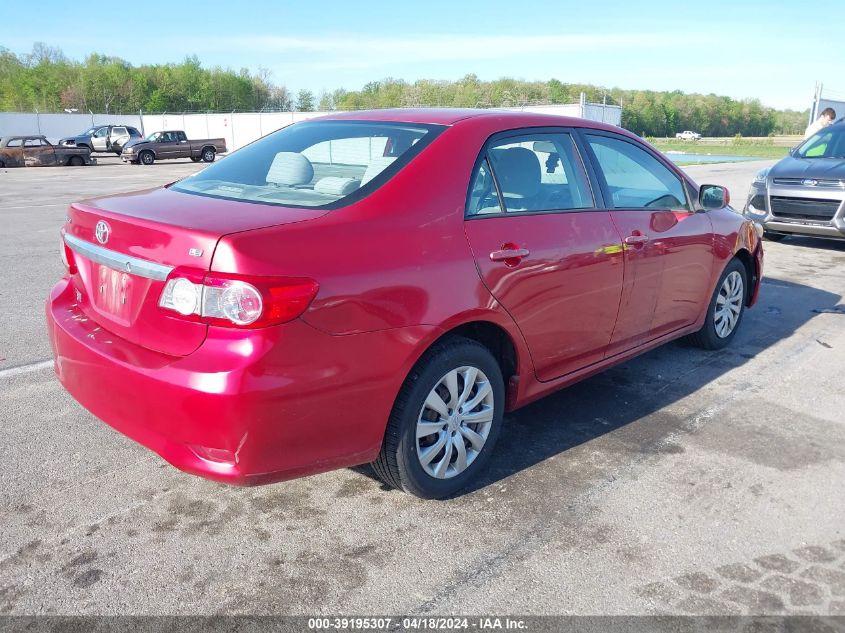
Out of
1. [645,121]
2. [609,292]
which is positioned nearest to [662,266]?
[609,292]

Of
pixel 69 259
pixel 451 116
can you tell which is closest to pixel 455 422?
pixel 451 116

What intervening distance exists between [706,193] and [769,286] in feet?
10.9

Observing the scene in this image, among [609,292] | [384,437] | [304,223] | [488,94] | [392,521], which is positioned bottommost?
[392,521]

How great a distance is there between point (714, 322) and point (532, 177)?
237 centimetres

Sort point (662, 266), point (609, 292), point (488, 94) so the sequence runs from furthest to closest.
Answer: point (488, 94)
point (662, 266)
point (609, 292)

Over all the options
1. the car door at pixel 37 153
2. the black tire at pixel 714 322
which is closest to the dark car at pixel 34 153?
the car door at pixel 37 153

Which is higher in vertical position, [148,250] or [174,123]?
[174,123]

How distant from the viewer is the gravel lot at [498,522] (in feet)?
8.38

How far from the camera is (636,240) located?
13.2 feet

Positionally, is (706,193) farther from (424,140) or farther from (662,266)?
(424,140)

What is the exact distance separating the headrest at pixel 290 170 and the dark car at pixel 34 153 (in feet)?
96.6

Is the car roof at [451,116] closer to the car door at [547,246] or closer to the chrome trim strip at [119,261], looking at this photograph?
the car door at [547,246]

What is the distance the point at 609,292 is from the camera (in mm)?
3854

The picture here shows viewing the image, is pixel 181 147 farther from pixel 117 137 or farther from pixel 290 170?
pixel 290 170
